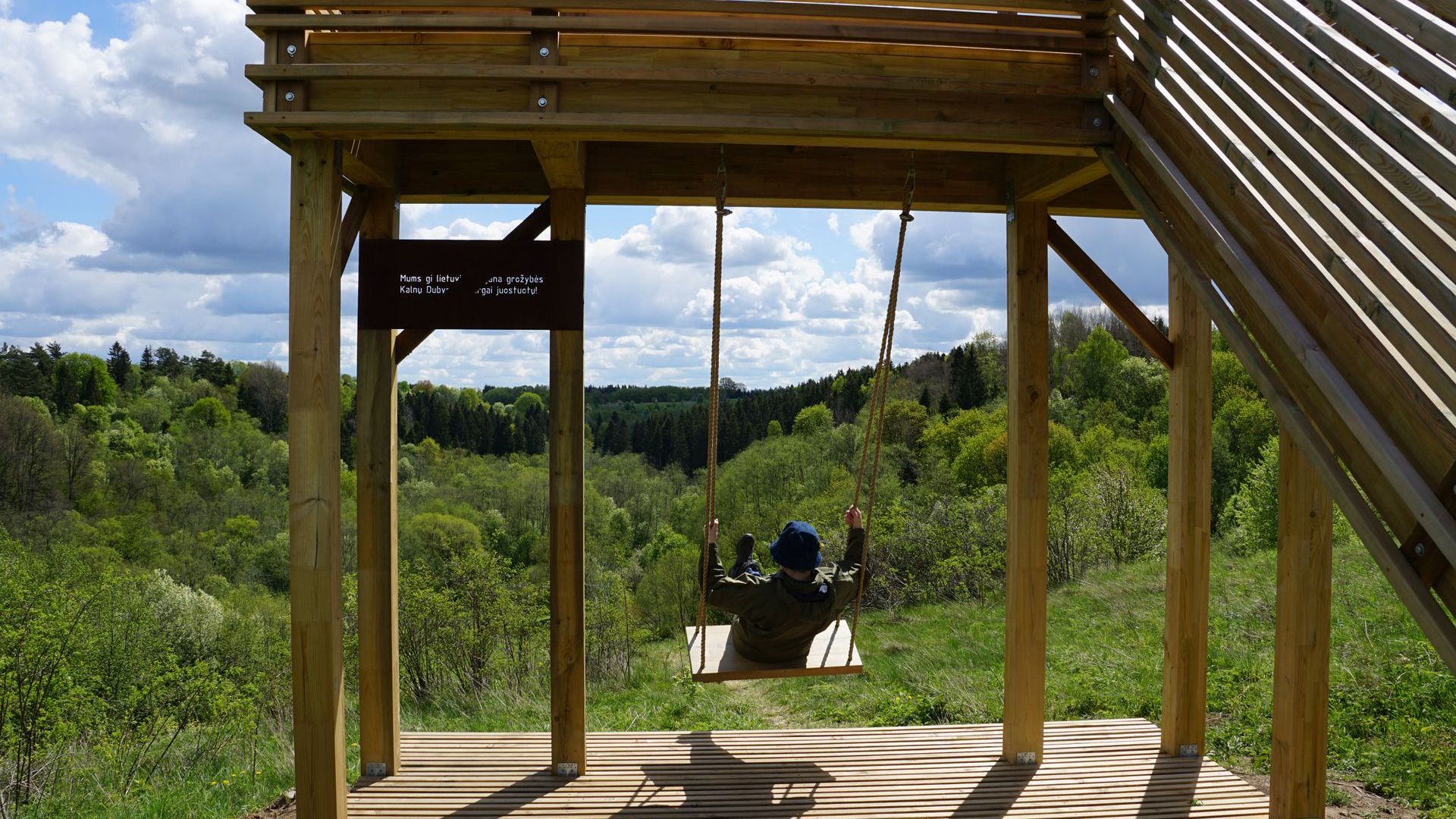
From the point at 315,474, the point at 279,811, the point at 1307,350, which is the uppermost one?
the point at 1307,350

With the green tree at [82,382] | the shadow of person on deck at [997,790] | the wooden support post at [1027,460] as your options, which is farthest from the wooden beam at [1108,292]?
the green tree at [82,382]

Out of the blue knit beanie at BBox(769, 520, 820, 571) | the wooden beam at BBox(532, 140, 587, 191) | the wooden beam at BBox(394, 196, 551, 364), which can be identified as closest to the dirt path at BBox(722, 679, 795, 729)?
the blue knit beanie at BBox(769, 520, 820, 571)

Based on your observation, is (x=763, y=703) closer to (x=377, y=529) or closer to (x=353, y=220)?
(x=377, y=529)

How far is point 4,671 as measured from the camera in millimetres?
11938

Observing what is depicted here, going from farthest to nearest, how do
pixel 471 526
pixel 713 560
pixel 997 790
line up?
pixel 471 526, pixel 713 560, pixel 997 790

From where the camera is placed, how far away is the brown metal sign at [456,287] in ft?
13.9

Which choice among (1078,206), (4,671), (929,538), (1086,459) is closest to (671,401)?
(1086,459)

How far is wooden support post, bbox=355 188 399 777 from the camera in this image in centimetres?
453

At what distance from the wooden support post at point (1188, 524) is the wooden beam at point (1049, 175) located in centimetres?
85

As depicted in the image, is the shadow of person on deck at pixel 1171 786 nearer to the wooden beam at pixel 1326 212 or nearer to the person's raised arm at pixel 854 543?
the person's raised arm at pixel 854 543

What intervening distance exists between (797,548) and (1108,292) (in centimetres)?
199

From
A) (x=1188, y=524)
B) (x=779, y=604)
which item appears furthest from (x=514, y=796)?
(x=1188, y=524)

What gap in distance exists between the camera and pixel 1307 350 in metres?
2.71

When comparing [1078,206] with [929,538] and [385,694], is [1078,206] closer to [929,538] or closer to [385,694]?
[385,694]
